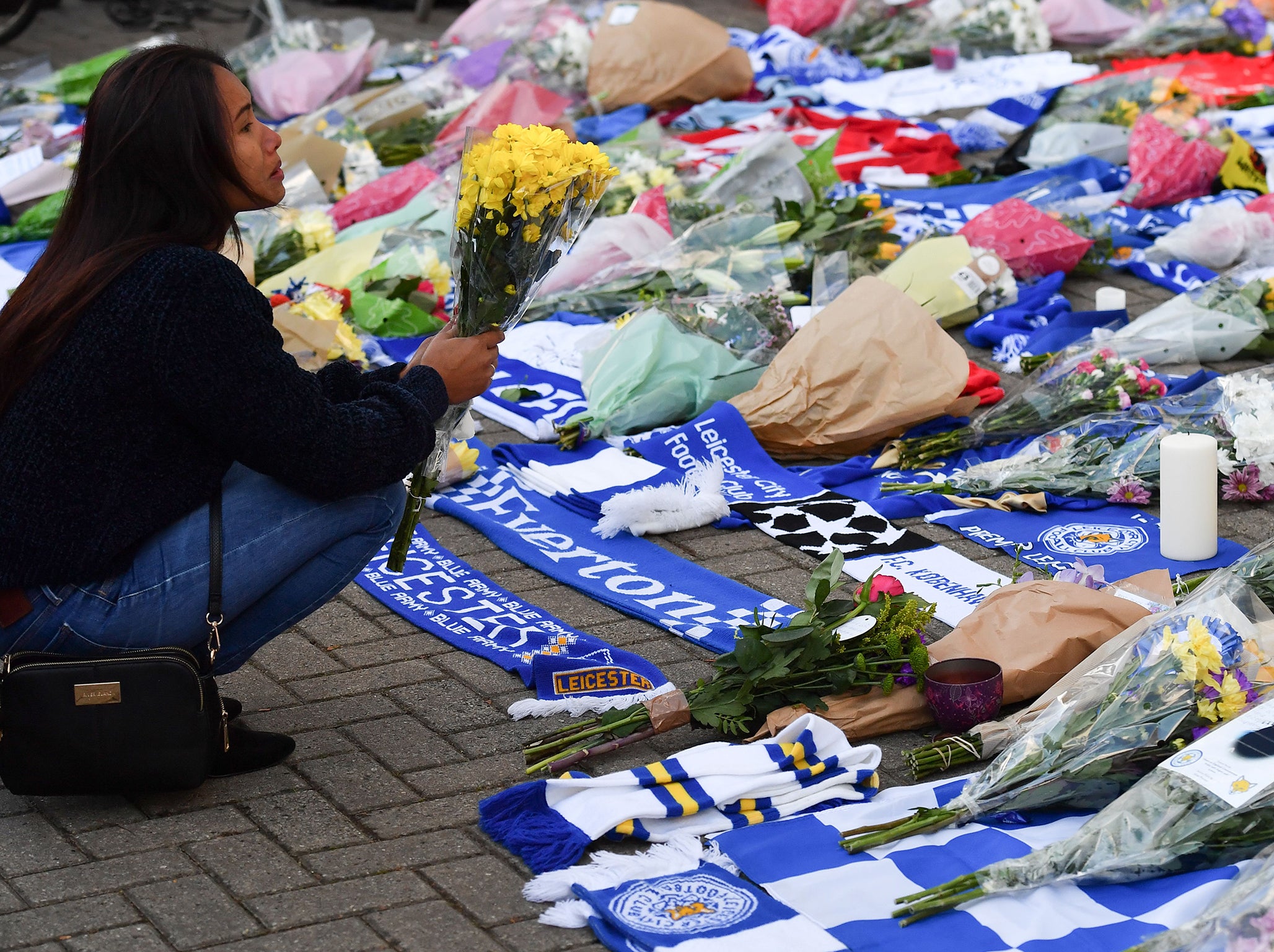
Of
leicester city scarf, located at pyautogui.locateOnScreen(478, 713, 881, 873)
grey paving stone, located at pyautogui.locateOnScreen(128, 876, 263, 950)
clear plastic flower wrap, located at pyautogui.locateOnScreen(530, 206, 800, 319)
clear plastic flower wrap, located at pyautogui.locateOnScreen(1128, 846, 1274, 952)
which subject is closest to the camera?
clear plastic flower wrap, located at pyautogui.locateOnScreen(1128, 846, 1274, 952)

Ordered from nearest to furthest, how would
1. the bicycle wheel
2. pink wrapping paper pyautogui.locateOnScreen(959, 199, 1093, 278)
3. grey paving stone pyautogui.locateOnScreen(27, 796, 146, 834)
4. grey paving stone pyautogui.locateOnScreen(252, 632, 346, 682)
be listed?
grey paving stone pyautogui.locateOnScreen(27, 796, 146, 834), grey paving stone pyautogui.locateOnScreen(252, 632, 346, 682), pink wrapping paper pyautogui.locateOnScreen(959, 199, 1093, 278), the bicycle wheel

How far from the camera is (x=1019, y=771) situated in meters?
2.51

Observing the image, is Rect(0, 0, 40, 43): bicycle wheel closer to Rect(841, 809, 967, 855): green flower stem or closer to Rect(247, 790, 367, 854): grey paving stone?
Rect(247, 790, 367, 854): grey paving stone

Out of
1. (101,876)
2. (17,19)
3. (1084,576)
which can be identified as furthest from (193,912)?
(17,19)

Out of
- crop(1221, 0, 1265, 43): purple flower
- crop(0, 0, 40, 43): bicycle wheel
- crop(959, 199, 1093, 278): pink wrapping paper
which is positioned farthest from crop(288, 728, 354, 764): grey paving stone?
crop(0, 0, 40, 43): bicycle wheel

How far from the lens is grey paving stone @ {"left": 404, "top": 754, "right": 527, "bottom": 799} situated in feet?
9.11

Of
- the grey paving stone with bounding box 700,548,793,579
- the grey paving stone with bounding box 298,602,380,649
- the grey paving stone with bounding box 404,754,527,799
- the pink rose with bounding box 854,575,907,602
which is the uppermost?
the pink rose with bounding box 854,575,907,602

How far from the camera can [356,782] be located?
9.21 feet

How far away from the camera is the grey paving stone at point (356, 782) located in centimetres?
273

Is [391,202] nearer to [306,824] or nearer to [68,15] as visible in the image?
[306,824]

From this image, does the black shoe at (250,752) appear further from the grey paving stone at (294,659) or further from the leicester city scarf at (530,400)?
the leicester city scarf at (530,400)

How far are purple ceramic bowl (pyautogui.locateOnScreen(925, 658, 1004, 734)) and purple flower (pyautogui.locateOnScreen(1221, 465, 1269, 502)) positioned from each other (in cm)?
146

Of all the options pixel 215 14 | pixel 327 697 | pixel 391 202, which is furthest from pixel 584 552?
pixel 215 14

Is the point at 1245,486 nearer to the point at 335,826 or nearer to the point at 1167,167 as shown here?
the point at 335,826
